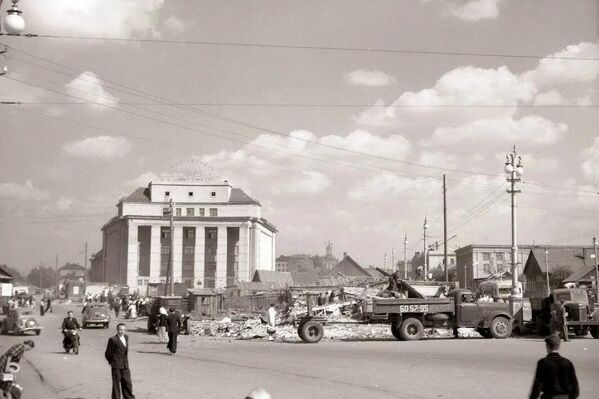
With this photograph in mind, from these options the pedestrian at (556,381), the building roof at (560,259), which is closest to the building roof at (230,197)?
the building roof at (560,259)

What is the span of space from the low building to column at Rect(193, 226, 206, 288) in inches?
1897

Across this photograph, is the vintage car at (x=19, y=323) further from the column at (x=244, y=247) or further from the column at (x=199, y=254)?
the column at (x=244, y=247)

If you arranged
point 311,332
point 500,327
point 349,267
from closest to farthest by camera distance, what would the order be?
point 311,332 → point 500,327 → point 349,267

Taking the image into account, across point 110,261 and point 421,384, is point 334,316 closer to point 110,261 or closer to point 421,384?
point 421,384

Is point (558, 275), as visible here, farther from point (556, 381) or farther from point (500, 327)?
point (556, 381)

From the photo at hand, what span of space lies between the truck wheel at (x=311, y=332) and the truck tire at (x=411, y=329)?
352 cm

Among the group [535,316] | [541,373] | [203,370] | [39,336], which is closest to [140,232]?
[39,336]

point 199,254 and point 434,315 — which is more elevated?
point 199,254

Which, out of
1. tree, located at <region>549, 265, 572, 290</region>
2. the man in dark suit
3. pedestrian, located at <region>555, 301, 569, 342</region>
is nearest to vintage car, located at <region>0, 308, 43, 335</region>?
the man in dark suit

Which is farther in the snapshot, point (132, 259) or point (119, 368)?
point (132, 259)

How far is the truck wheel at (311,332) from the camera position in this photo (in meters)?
27.2

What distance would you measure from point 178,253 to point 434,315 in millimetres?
78680

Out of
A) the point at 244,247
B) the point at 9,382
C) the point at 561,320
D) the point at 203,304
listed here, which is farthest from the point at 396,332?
the point at 244,247

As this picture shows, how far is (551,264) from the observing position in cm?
8825
